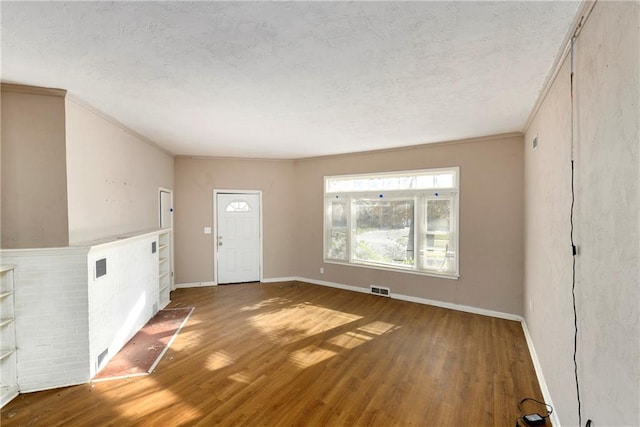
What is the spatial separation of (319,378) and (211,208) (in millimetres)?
4175

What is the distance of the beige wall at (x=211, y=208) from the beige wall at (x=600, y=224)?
4718 mm

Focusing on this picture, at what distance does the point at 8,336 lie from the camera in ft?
7.94

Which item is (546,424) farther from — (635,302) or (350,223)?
(350,223)

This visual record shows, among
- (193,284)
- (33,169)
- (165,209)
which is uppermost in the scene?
(33,169)

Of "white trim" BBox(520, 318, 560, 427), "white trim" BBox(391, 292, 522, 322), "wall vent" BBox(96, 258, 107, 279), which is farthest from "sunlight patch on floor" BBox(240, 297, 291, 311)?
"white trim" BBox(520, 318, 560, 427)

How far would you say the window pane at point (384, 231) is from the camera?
4.97 meters

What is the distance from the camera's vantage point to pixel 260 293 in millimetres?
5324

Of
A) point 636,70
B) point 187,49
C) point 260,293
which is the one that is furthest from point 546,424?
point 260,293

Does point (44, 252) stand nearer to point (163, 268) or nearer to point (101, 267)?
point (101, 267)

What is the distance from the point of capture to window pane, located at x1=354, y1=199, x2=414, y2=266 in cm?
497

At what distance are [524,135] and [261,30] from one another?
12.6 feet

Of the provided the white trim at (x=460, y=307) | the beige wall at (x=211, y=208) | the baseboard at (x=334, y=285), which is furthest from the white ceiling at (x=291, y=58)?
the baseboard at (x=334, y=285)

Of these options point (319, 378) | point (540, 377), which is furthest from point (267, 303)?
point (540, 377)

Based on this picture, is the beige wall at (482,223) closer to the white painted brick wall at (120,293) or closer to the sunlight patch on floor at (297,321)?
the sunlight patch on floor at (297,321)
